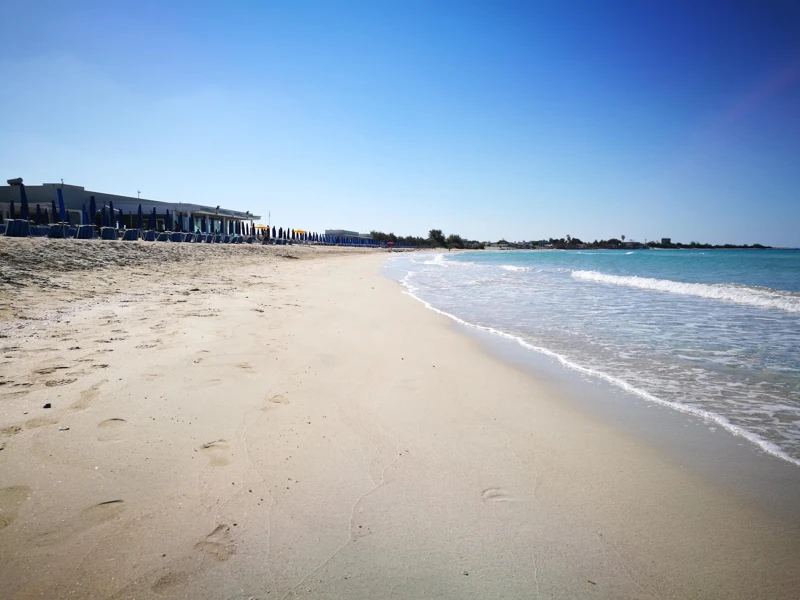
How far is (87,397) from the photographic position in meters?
3.15

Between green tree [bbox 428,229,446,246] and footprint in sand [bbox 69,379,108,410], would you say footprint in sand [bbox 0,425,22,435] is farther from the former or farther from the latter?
green tree [bbox 428,229,446,246]

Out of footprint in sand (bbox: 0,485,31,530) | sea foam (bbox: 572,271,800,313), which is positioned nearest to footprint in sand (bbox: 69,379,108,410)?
footprint in sand (bbox: 0,485,31,530)

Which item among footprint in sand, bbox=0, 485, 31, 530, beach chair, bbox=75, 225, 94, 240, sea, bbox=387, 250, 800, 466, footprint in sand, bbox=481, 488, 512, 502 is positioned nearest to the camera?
footprint in sand, bbox=0, 485, 31, 530

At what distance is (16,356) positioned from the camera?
3.91 metres

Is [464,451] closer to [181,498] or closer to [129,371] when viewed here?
[181,498]

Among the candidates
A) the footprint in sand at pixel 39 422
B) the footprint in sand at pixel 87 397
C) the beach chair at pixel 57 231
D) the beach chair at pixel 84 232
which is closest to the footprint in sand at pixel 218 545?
the footprint in sand at pixel 39 422

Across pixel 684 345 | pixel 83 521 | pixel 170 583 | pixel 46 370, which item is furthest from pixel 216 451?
pixel 684 345

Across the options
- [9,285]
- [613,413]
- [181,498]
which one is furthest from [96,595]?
[9,285]

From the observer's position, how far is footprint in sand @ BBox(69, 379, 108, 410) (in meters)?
2.99

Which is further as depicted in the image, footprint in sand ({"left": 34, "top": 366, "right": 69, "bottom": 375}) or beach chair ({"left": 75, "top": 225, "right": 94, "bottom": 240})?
beach chair ({"left": 75, "top": 225, "right": 94, "bottom": 240})

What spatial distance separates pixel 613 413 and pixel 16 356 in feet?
19.1

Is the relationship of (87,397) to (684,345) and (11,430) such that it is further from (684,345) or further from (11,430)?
(684,345)

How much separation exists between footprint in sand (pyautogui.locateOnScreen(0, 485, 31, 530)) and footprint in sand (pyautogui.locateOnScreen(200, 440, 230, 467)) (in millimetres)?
851

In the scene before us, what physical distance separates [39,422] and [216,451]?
1295 millimetres
